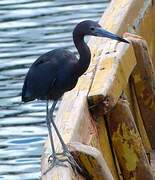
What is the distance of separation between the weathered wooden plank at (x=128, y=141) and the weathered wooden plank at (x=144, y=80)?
93 centimetres

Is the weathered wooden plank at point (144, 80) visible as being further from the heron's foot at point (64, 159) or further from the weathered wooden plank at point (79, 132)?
the heron's foot at point (64, 159)

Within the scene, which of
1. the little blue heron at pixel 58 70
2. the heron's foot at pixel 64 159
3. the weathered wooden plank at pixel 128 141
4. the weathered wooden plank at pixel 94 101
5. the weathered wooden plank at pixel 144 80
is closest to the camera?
the heron's foot at pixel 64 159

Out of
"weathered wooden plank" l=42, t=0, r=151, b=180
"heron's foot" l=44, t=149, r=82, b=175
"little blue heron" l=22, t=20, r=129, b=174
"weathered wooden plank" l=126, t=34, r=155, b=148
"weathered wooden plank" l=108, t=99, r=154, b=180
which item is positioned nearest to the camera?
"heron's foot" l=44, t=149, r=82, b=175

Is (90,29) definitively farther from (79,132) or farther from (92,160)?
(92,160)

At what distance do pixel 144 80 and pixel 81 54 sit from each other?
153 cm

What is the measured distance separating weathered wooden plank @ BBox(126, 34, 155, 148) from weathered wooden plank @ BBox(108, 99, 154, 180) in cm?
93

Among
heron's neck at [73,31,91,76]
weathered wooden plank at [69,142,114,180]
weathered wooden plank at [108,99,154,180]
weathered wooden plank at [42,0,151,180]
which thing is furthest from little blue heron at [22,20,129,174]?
weathered wooden plank at [108,99,154,180]

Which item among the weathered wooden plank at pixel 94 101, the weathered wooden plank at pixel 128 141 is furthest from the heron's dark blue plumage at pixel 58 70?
the weathered wooden plank at pixel 128 141

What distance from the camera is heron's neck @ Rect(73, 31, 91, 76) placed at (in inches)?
279

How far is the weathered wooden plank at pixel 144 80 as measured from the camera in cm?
849

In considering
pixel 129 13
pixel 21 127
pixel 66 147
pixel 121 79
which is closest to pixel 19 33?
pixel 21 127

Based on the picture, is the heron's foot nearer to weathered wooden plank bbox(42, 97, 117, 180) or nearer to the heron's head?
weathered wooden plank bbox(42, 97, 117, 180)

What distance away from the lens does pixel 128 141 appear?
7602 millimetres

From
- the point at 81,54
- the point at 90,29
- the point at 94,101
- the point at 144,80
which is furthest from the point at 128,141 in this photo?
the point at 144,80
